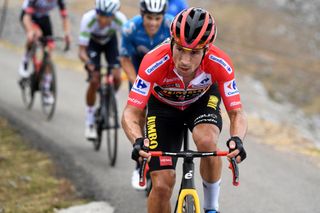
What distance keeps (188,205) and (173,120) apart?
92 centimetres

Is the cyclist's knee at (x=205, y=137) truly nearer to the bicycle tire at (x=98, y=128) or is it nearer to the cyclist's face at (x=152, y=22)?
the cyclist's face at (x=152, y=22)

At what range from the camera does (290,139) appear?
10875 millimetres

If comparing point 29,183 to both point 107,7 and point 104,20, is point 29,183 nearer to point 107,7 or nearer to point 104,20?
point 104,20

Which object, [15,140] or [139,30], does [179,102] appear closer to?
[139,30]

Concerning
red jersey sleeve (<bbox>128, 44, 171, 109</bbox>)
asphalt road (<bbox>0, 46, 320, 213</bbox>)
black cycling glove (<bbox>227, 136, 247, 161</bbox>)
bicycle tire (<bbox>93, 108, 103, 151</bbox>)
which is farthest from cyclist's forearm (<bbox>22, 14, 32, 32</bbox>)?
black cycling glove (<bbox>227, 136, 247, 161</bbox>)

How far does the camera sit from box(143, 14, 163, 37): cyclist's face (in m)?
7.39

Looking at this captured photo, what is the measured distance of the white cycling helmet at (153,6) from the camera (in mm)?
7241

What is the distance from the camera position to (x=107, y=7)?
8805 millimetres

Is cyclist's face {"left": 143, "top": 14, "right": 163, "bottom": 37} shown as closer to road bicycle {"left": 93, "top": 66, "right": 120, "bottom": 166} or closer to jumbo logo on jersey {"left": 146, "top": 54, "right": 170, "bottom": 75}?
road bicycle {"left": 93, "top": 66, "right": 120, "bottom": 166}

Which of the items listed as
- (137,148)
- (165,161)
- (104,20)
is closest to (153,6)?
(104,20)

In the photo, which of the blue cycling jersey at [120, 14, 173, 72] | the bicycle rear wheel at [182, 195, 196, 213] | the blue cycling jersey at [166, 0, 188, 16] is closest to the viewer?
the bicycle rear wheel at [182, 195, 196, 213]

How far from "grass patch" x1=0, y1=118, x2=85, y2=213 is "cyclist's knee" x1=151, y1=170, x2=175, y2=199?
2.48 meters

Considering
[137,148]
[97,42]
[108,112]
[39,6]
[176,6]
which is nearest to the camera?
[137,148]

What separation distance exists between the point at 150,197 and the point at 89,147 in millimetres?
5167
